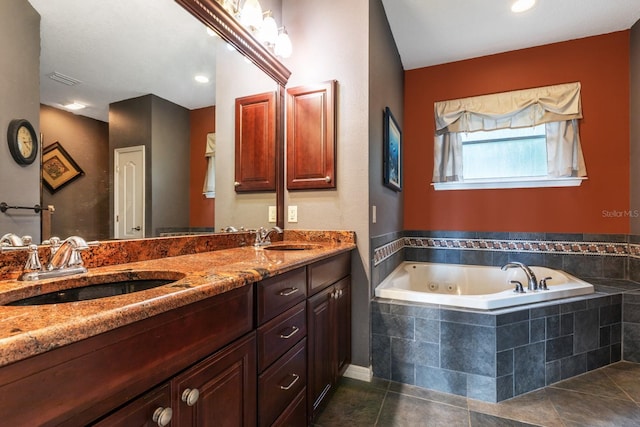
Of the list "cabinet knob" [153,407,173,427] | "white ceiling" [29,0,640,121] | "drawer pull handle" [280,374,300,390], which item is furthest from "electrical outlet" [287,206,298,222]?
"cabinet knob" [153,407,173,427]

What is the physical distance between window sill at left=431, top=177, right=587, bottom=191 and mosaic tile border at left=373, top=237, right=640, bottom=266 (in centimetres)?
53

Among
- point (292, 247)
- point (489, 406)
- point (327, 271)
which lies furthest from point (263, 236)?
point (489, 406)

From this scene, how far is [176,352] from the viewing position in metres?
0.72

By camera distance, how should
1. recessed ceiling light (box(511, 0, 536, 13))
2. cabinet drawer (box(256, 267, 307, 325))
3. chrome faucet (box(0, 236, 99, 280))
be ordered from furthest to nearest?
recessed ceiling light (box(511, 0, 536, 13)) < cabinet drawer (box(256, 267, 307, 325)) < chrome faucet (box(0, 236, 99, 280))

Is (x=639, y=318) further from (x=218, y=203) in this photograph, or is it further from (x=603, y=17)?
(x=218, y=203)

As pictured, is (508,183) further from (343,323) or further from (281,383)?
(281,383)

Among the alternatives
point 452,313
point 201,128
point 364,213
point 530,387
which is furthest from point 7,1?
point 530,387

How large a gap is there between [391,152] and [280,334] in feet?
5.96

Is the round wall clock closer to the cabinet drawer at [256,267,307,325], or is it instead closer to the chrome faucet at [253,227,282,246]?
the cabinet drawer at [256,267,307,325]

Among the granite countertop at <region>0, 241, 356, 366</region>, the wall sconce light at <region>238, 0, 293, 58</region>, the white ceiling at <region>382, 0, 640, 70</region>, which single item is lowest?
the granite countertop at <region>0, 241, 356, 366</region>

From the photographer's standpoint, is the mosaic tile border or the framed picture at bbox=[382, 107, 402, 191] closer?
the framed picture at bbox=[382, 107, 402, 191]

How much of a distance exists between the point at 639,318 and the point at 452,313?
4.88ft

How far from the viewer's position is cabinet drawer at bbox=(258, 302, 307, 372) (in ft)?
3.47

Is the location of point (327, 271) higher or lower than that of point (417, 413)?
higher
